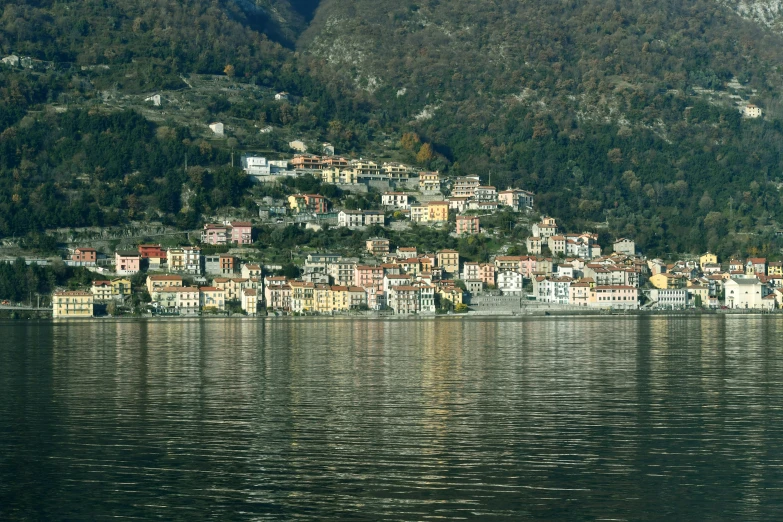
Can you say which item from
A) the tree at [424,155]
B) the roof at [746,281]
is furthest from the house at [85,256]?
the roof at [746,281]

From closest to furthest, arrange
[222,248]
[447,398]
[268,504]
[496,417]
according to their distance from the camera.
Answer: [268,504] → [496,417] → [447,398] → [222,248]

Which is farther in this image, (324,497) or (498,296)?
(498,296)

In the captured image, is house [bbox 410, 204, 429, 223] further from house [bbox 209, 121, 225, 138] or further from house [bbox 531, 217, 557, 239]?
house [bbox 209, 121, 225, 138]

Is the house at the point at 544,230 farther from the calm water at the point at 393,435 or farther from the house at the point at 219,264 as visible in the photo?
the calm water at the point at 393,435

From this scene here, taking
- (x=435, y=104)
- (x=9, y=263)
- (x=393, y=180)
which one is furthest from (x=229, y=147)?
(x=435, y=104)

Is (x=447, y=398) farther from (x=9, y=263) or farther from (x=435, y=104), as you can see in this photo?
(x=435, y=104)

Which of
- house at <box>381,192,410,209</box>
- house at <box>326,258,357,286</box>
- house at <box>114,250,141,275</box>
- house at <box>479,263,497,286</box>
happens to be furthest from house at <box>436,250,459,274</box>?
house at <box>114,250,141,275</box>

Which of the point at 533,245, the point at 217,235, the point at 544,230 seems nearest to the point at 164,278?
the point at 217,235
